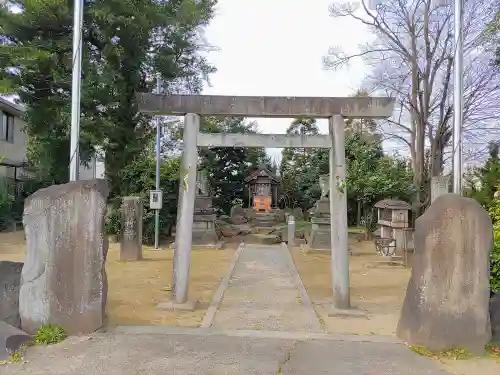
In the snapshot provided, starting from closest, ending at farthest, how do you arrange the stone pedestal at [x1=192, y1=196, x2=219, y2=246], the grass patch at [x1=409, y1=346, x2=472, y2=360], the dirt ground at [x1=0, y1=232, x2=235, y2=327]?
the grass patch at [x1=409, y1=346, x2=472, y2=360] → the dirt ground at [x1=0, y1=232, x2=235, y2=327] → the stone pedestal at [x1=192, y1=196, x2=219, y2=246]

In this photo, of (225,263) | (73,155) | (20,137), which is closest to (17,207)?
(20,137)

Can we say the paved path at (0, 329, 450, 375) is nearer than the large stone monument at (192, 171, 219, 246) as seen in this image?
Yes

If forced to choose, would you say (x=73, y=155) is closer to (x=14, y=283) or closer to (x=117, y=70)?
(x=14, y=283)

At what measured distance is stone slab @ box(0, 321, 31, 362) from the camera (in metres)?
4.90

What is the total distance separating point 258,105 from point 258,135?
1.63ft

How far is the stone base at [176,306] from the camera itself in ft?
23.8

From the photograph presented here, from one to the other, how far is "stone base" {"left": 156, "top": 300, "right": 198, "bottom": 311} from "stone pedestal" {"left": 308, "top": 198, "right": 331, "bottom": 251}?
33.0 ft

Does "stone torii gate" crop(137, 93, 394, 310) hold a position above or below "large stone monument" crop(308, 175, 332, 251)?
above

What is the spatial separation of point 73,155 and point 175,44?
40.1 ft

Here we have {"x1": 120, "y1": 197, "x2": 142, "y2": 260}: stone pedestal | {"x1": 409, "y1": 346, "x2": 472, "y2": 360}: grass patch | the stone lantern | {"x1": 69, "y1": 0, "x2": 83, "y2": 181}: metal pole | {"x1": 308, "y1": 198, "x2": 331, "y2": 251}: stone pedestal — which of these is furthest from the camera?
{"x1": 308, "y1": 198, "x2": 331, "y2": 251}: stone pedestal

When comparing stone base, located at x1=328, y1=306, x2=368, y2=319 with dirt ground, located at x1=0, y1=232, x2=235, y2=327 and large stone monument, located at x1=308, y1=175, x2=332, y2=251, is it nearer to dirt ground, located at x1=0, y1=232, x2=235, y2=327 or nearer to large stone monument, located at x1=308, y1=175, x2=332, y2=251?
dirt ground, located at x1=0, y1=232, x2=235, y2=327

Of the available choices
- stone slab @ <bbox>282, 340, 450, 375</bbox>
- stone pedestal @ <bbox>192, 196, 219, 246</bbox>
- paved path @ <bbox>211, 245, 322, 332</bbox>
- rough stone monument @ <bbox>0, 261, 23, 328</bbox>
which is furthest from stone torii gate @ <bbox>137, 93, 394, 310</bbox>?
stone pedestal @ <bbox>192, 196, 219, 246</bbox>

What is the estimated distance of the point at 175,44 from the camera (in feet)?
61.1

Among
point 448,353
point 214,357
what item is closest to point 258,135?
point 214,357
